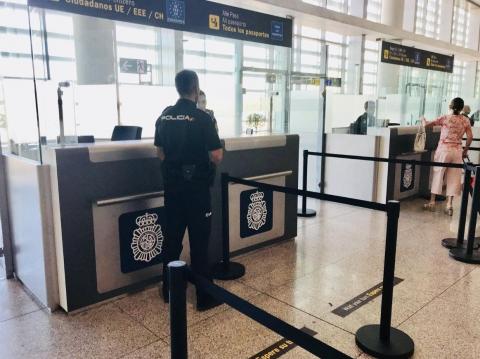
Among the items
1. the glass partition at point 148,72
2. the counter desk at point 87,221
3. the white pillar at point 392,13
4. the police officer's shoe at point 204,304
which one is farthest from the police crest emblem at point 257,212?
the white pillar at point 392,13

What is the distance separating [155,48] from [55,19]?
1746mm

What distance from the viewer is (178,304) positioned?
5.07 feet

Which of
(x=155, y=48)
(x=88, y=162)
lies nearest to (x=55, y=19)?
(x=155, y=48)

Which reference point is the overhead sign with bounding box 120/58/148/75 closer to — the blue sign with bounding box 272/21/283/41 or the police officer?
the blue sign with bounding box 272/21/283/41

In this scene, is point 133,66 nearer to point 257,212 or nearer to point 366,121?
point 257,212

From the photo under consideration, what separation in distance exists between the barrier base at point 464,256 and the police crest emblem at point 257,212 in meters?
1.80

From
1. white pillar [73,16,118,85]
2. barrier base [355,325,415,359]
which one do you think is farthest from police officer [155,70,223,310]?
white pillar [73,16,118,85]

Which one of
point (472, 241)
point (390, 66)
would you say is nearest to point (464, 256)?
point (472, 241)

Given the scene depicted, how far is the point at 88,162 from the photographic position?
8.77ft

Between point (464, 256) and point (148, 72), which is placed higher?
point (148, 72)

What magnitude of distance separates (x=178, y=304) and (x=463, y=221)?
344 cm

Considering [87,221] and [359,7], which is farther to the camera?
[359,7]

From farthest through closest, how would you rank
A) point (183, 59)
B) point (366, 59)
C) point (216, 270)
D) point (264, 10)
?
point (366, 59) < point (264, 10) < point (183, 59) < point (216, 270)

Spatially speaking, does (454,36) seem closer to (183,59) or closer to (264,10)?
(264,10)
